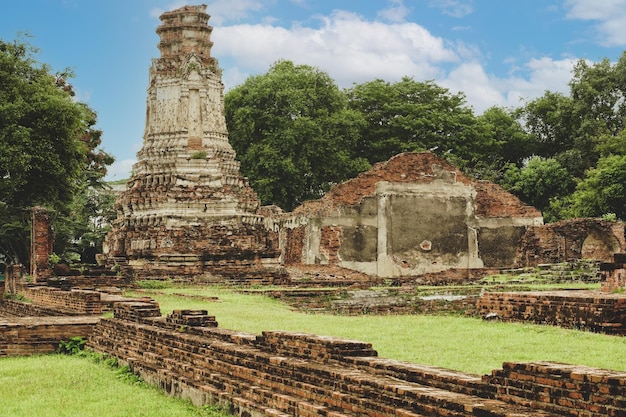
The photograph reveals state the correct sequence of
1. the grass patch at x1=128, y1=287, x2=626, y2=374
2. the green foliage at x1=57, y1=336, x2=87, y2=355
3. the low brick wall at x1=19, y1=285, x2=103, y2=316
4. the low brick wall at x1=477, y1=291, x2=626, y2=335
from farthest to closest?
1. the low brick wall at x1=19, y1=285, x2=103, y2=316
2. the green foliage at x1=57, y1=336, x2=87, y2=355
3. the low brick wall at x1=477, y1=291, x2=626, y2=335
4. the grass patch at x1=128, y1=287, x2=626, y2=374

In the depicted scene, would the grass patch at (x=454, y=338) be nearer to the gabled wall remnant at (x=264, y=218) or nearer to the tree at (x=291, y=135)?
the gabled wall remnant at (x=264, y=218)

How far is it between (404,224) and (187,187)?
22.6 feet

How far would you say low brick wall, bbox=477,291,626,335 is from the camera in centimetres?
874

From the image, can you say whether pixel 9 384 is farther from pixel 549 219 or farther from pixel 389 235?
pixel 549 219

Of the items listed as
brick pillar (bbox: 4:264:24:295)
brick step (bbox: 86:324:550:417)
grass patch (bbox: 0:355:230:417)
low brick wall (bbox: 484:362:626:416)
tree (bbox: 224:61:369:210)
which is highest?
tree (bbox: 224:61:369:210)

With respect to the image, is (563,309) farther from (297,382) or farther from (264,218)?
(264,218)

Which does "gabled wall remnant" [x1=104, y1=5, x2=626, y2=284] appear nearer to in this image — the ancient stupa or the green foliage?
the ancient stupa

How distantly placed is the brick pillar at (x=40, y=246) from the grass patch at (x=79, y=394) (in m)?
7.98

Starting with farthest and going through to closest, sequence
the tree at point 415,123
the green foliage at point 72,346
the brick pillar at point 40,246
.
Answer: the tree at point 415,123 < the brick pillar at point 40,246 < the green foliage at point 72,346

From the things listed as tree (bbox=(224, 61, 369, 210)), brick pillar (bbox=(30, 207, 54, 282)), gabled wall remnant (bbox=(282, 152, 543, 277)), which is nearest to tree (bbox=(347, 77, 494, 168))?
tree (bbox=(224, 61, 369, 210))

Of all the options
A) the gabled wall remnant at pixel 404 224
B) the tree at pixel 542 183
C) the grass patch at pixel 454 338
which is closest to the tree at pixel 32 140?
the gabled wall remnant at pixel 404 224

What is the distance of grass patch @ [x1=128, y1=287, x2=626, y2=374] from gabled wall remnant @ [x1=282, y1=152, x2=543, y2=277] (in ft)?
42.5

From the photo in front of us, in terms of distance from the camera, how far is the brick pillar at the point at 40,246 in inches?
672

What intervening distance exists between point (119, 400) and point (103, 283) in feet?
34.8
